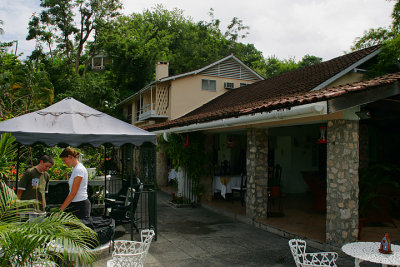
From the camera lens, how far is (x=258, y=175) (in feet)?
27.0

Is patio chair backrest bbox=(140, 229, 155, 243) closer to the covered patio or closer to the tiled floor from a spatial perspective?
the covered patio

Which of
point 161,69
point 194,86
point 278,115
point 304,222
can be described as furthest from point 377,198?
point 161,69

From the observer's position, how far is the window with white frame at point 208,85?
17875mm

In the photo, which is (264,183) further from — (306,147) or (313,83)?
(306,147)

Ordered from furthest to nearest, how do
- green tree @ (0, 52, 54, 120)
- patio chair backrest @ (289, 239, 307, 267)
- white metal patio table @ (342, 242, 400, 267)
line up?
green tree @ (0, 52, 54, 120) < patio chair backrest @ (289, 239, 307, 267) < white metal patio table @ (342, 242, 400, 267)

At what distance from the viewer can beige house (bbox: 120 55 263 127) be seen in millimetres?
17219

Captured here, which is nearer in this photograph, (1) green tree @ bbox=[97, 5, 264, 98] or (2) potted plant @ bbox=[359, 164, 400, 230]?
(2) potted plant @ bbox=[359, 164, 400, 230]

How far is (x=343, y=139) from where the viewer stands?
573 centimetres

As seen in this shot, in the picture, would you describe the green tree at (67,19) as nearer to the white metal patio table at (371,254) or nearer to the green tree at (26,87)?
the green tree at (26,87)

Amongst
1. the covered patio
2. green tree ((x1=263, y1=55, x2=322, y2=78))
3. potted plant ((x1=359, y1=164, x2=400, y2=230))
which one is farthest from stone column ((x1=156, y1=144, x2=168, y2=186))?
green tree ((x1=263, y1=55, x2=322, y2=78))

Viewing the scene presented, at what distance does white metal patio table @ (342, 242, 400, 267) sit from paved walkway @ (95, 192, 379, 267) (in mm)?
1348

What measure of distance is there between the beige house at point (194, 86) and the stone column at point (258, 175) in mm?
9290

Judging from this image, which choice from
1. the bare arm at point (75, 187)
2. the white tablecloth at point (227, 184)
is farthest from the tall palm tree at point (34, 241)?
the white tablecloth at point (227, 184)

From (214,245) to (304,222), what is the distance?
2542 mm
